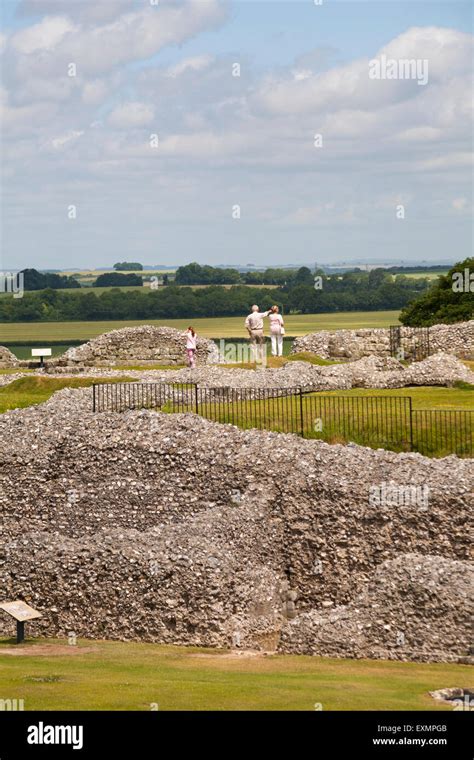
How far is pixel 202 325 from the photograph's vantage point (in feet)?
495

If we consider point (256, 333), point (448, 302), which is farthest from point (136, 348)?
point (448, 302)

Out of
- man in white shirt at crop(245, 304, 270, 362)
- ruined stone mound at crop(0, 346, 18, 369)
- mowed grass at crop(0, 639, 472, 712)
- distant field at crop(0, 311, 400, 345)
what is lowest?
mowed grass at crop(0, 639, 472, 712)

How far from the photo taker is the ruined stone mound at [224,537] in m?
26.7

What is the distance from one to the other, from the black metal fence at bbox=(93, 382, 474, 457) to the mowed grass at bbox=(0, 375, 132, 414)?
376 centimetres

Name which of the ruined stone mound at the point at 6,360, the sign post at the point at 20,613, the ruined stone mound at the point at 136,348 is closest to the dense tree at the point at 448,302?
the ruined stone mound at the point at 136,348

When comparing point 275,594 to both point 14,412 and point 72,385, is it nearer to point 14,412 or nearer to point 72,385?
point 14,412

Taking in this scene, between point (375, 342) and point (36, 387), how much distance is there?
18831mm

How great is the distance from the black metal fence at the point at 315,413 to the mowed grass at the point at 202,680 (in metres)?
9.79

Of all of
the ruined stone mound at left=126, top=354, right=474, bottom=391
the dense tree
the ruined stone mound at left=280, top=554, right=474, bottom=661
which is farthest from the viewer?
the dense tree

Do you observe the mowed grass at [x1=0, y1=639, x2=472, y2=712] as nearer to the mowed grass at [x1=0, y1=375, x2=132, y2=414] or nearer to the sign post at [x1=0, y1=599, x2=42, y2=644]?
the sign post at [x1=0, y1=599, x2=42, y2=644]

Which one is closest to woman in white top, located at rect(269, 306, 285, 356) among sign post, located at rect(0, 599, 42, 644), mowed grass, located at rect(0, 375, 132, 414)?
mowed grass, located at rect(0, 375, 132, 414)

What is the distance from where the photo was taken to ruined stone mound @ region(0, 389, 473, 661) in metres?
26.7

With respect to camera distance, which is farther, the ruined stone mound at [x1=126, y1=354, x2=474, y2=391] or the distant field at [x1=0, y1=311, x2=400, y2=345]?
the distant field at [x1=0, y1=311, x2=400, y2=345]

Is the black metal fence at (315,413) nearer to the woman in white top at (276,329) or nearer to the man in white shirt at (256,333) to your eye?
the man in white shirt at (256,333)
